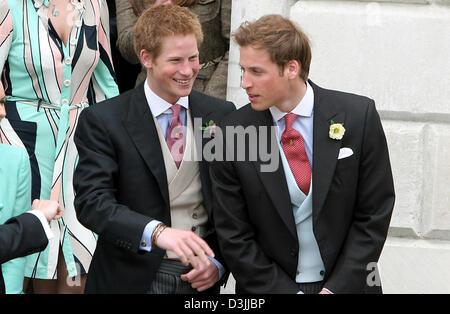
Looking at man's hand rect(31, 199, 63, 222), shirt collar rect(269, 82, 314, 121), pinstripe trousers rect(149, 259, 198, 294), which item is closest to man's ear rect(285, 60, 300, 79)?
shirt collar rect(269, 82, 314, 121)

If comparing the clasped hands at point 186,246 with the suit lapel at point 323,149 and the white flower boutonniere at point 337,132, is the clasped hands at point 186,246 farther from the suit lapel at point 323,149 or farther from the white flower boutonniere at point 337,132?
the white flower boutonniere at point 337,132

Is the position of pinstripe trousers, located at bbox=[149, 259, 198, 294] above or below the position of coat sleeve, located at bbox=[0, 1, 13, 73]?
below

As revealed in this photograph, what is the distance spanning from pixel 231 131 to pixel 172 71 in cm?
36

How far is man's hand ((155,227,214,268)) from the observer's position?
3.86 m

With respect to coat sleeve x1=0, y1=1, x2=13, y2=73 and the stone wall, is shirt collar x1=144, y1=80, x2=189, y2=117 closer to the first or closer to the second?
coat sleeve x1=0, y1=1, x2=13, y2=73

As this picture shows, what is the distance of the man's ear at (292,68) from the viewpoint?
163 inches

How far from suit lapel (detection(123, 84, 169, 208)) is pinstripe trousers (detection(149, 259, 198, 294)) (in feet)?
0.91

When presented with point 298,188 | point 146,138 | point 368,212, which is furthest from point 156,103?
point 368,212

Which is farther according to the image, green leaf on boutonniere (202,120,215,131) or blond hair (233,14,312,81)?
green leaf on boutonniere (202,120,215,131)

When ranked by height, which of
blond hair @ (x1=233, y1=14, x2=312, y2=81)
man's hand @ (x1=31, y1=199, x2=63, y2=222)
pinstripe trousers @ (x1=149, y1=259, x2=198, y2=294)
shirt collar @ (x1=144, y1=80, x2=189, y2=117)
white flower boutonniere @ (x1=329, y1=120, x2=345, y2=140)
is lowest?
pinstripe trousers @ (x1=149, y1=259, x2=198, y2=294)

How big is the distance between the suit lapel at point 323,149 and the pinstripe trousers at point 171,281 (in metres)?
0.62

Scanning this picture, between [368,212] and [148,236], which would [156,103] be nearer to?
[148,236]

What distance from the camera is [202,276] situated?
4.16 meters

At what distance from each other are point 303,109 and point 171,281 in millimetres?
922
